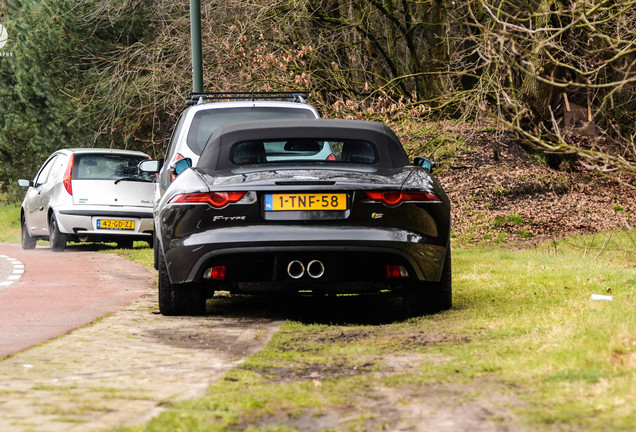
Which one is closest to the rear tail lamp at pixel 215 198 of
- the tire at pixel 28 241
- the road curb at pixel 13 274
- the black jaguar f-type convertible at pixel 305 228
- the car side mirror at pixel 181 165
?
the black jaguar f-type convertible at pixel 305 228

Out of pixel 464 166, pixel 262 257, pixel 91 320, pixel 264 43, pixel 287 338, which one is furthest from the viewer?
pixel 464 166

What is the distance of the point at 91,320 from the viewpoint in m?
8.00

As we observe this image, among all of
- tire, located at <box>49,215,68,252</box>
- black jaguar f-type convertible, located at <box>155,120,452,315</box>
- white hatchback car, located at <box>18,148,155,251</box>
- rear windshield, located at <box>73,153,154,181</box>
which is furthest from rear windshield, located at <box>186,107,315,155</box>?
tire, located at <box>49,215,68,252</box>

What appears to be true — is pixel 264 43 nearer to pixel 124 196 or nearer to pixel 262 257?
pixel 124 196

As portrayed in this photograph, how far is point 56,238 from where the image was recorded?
17625 millimetres

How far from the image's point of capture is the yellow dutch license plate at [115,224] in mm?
16922

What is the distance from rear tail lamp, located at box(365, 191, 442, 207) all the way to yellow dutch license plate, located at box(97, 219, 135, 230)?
10.1m

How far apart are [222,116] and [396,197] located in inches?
149

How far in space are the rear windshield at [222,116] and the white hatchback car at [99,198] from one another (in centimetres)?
646

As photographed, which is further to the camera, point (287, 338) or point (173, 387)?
point (287, 338)

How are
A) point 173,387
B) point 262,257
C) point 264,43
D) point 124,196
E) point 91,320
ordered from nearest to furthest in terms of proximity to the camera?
point 173,387 → point 262,257 → point 91,320 → point 124,196 → point 264,43

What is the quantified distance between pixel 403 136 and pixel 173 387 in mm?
14788

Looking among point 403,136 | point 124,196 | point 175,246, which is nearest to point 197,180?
point 175,246

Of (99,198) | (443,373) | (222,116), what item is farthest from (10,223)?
(443,373)
